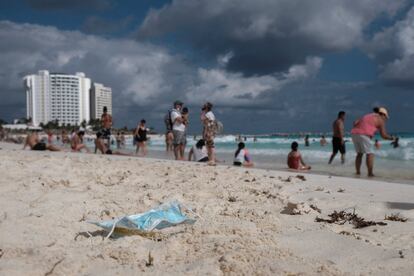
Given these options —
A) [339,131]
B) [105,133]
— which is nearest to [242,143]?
[339,131]

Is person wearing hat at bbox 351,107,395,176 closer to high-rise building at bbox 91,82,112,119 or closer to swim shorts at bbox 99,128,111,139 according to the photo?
swim shorts at bbox 99,128,111,139

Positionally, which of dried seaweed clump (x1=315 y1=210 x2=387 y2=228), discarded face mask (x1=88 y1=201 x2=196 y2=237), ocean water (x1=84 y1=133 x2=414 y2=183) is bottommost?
ocean water (x1=84 y1=133 x2=414 y2=183)

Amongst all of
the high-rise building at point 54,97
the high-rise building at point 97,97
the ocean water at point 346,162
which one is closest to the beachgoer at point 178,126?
the ocean water at point 346,162

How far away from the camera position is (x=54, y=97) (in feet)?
402

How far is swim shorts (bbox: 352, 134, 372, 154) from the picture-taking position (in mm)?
7711

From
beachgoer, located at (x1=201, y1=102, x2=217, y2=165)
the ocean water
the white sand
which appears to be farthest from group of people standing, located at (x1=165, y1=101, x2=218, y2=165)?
the white sand

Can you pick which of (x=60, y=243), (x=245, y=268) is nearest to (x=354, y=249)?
(x=245, y=268)

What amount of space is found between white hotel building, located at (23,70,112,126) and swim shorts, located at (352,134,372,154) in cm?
12355

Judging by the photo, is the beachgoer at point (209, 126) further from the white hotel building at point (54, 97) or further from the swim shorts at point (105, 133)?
the white hotel building at point (54, 97)

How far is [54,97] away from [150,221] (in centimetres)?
12926

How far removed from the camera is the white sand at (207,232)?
86.7 inches

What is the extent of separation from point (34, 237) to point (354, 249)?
7.04 feet

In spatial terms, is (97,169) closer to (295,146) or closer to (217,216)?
(217,216)

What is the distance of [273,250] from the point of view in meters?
2.41
